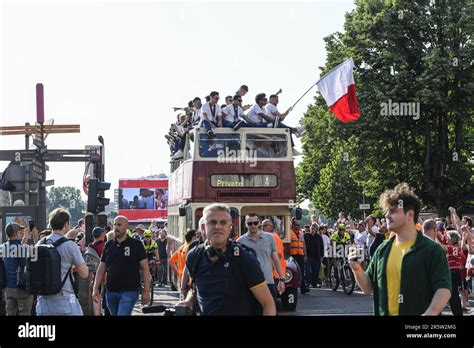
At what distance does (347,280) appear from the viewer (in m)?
22.4

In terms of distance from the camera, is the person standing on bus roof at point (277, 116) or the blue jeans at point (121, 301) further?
the person standing on bus roof at point (277, 116)

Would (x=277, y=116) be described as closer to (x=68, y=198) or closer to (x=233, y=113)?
(x=233, y=113)

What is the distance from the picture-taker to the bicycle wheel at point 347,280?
2195 cm

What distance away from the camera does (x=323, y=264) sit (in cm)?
2616

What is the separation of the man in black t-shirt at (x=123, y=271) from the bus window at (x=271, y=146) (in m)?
9.57

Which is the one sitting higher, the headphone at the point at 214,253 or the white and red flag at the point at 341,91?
the white and red flag at the point at 341,91

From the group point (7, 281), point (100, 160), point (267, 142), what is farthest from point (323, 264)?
point (7, 281)

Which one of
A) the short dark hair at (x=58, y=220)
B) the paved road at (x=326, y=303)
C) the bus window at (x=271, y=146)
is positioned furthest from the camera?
the bus window at (x=271, y=146)

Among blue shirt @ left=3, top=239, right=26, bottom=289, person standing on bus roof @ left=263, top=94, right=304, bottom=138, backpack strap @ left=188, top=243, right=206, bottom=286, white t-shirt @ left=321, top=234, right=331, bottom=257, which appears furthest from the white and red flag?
backpack strap @ left=188, top=243, right=206, bottom=286

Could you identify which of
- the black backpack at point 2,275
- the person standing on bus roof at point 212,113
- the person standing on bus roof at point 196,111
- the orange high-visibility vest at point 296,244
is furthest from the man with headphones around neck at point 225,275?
the orange high-visibility vest at point 296,244

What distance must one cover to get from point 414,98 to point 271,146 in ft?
68.1

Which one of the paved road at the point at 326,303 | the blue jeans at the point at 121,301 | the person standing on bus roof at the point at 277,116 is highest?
the person standing on bus roof at the point at 277,116

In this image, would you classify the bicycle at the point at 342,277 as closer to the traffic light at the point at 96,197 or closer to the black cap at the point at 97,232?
the traffic light at the point at 96,197
